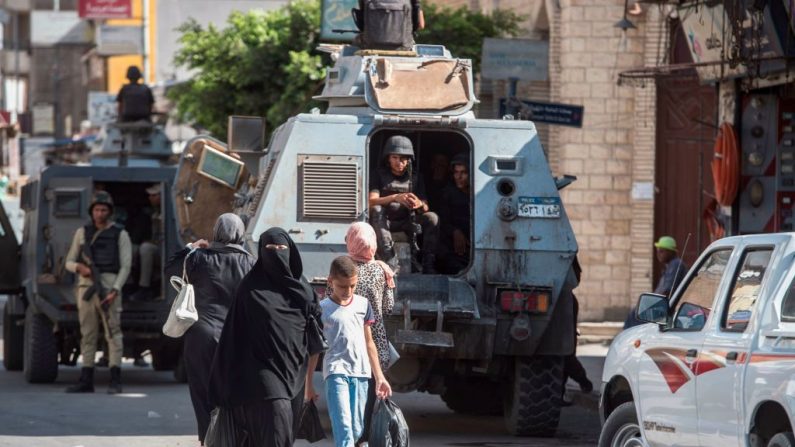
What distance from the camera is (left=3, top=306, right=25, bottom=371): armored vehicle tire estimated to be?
18.6m

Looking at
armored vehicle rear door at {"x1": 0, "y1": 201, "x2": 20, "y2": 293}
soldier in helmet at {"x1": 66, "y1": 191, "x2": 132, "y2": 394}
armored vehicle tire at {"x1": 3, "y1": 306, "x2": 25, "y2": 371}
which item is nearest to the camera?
soldier in helmet at {"x1": 66, "y1": 191, "x2": 132, "y2": 394}

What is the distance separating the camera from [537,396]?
1276cm

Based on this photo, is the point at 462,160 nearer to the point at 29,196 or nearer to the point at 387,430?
the point at 387,430

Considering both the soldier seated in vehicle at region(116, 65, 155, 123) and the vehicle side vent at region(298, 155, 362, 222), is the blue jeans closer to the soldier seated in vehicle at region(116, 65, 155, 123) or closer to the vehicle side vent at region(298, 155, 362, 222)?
the vehicle side vent at region(298, 155, 362, 222)

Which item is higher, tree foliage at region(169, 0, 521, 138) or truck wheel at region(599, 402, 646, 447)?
tree foliage at region(169, 0, 521, 138)

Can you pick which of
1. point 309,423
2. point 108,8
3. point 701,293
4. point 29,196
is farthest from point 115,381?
point 108,8

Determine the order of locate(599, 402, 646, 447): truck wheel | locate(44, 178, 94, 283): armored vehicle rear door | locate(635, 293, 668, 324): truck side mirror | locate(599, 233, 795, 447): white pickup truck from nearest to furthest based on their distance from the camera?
locate(599, 233, 795, 447): white pickup truck, locate(635, 293, 668, 324): truck side mirror, locate(599, 402, 646, 447): truck wheel, locate(44, 178, 94, 283): armored vehicle rear door

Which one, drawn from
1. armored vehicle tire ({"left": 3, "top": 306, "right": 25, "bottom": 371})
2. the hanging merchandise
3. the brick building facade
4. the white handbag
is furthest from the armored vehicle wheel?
the brick building facade

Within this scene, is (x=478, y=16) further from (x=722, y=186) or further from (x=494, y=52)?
(x=722, y=186)

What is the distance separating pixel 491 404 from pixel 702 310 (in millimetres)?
6260

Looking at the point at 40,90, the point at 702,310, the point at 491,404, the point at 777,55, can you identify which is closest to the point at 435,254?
the point at 491,404

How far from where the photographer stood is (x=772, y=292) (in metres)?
7.48

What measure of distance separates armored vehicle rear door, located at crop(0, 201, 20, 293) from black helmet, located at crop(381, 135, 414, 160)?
20.5 feet

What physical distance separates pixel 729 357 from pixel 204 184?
898 centimetres
